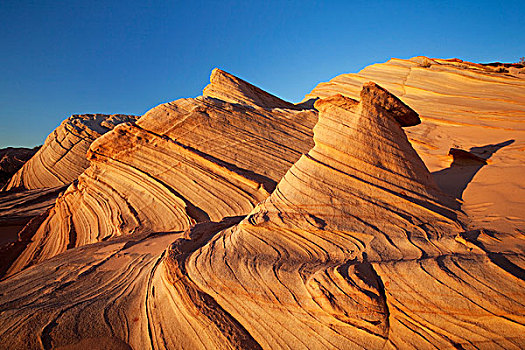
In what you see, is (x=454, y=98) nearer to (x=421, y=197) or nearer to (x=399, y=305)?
(x=421, y=197)

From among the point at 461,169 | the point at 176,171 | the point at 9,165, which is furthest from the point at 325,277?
the point at 9,165

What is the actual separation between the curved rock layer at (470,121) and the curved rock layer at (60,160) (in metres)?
15.8

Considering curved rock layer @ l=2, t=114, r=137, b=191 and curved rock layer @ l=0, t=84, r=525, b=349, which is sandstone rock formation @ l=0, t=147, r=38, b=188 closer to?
curved rock layer @ l=2, t=114, r=137, b=191

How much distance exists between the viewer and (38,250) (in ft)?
24.4

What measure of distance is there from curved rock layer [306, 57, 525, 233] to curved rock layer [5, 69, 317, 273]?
434 centimetres

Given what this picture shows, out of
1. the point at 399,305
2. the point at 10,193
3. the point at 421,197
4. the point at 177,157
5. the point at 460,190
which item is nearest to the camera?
the point at 399,305

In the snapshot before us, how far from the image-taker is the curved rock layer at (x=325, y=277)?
2.29 meters

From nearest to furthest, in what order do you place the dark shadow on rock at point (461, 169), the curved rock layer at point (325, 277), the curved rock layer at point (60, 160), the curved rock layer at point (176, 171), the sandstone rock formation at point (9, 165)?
the curved rock layer at point (325, 277) < the dark shadow on rock at point (461, 169) < the curved rock layer at point (176, 171) < the curved rock layer at point (60, 160) < the sandstone rock formation at point (9, 165)

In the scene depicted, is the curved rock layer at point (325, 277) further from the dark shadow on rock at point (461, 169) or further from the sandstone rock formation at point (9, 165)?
the sandstone rock formation at point (9, 165)

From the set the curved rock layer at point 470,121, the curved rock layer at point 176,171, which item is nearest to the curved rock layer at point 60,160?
the curved rock layer at point 176,171

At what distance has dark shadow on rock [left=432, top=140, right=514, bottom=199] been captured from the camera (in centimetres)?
547

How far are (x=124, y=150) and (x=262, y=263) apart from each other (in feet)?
23.4

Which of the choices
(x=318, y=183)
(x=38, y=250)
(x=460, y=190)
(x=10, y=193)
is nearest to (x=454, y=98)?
(x=460, y=190)

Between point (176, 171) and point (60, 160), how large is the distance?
1479cm
